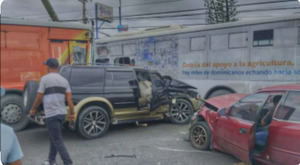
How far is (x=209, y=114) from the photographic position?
4922 millimetres

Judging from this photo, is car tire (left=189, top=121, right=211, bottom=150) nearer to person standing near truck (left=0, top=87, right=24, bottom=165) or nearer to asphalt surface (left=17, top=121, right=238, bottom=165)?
asphalt surface (left=17, top=121, right=238, bottom=165)

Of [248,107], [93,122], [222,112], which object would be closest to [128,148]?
[93,122]

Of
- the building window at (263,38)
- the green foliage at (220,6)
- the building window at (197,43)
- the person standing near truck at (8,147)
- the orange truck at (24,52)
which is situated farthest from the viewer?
the building window at (197,43)

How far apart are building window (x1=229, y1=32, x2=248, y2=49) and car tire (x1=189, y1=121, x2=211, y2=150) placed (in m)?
3.74

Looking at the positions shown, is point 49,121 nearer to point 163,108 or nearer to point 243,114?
point 243,114

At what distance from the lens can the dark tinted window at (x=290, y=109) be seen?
10.6 feet

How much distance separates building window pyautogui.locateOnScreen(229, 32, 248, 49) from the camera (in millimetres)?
7477

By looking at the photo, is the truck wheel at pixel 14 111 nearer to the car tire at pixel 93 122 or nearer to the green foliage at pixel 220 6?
the car tire at pixel 93 122

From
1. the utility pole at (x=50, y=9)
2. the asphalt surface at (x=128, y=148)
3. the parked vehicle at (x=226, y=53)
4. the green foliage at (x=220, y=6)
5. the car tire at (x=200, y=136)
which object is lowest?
the asphalt surface at (x=128, y=148)

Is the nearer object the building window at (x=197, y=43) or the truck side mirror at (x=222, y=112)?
the truck side mirror at (x=222, y=112)

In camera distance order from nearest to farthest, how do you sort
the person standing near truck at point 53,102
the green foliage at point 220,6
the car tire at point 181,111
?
the person standing near truck at point 53,102, the green foliage at point 220,6, the car tire at point 181,111

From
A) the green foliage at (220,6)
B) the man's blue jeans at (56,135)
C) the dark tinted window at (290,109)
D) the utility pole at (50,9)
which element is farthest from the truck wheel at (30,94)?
the dark tinted window at (290,109)

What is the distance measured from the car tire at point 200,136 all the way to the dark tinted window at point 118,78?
2.33m

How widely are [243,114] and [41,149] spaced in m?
4.22
